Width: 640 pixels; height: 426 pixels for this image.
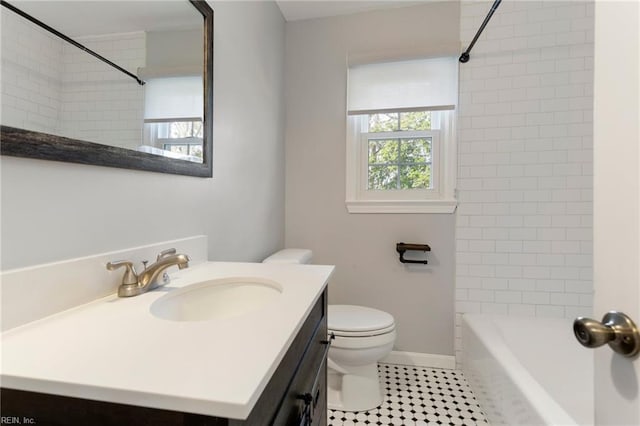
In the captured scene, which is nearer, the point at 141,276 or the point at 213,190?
the point at 141,276

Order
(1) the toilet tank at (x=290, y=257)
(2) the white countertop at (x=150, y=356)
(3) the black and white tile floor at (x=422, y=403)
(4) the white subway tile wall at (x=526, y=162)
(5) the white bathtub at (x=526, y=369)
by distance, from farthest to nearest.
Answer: (4) the white subway tile wall at (x=526, y=162) → (1) the toilet tank at (x=290, y=257) → (3) the black and white tile floor at (x=422, y=403) → (5) the white bathtub at (x=526, y=369) → (2) the white countertop at (x=150, y=356)

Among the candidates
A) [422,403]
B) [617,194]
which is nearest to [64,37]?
[617,194]

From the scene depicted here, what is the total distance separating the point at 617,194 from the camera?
0.47 meters

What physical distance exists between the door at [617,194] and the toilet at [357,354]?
3.59ft

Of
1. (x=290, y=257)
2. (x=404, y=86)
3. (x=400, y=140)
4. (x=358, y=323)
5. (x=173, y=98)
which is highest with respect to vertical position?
(x=404, y=86)

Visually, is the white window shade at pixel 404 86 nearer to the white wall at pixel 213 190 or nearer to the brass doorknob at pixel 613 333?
the white wall at pixel 213 190

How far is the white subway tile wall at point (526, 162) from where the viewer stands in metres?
1.85

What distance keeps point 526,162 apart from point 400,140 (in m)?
0.80

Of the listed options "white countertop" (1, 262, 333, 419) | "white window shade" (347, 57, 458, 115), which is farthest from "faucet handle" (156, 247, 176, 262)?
"white window shade" (347, 57, 458, 115)

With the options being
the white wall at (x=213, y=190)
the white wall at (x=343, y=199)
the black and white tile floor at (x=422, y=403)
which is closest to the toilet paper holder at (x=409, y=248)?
the white wall at (x=343, y=199)

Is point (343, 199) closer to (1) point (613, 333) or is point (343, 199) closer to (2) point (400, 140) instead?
(2) point (400, 140)

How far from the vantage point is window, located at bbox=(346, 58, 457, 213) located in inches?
78.7

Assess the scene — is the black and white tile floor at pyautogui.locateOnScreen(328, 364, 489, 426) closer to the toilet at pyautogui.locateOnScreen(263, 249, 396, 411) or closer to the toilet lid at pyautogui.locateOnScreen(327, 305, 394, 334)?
the toilet at pyautogui.locateOnScreen(263, 249, 396, 411)

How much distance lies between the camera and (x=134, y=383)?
0.40m
